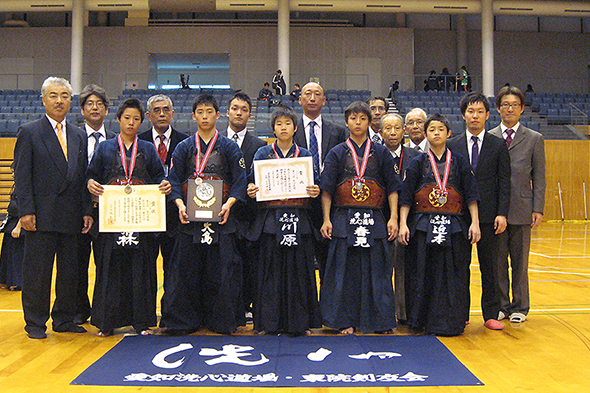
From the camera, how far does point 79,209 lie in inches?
147

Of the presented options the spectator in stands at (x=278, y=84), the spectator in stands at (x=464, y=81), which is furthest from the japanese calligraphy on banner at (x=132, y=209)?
the spectator in stands at (x=464, y=81)

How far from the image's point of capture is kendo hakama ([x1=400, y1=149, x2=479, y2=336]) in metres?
3.65

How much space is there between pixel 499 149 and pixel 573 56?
21139mm

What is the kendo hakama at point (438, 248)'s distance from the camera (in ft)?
12.0

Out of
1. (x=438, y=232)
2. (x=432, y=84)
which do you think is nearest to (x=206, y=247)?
(x=438, y=232)

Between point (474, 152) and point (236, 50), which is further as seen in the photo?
point (236, 50)

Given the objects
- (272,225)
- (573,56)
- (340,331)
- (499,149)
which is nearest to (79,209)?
(272,225)

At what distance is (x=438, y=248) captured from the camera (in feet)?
12.2

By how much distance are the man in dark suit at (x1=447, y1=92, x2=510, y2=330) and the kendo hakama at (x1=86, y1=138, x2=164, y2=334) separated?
8.06ft

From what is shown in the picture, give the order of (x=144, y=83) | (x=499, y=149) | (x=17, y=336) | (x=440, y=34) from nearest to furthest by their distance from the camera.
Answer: (x=17, y=336) → (x=499, y=149) → (x=144, y=83) → (x=440, y=34)

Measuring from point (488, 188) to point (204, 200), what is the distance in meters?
2.19

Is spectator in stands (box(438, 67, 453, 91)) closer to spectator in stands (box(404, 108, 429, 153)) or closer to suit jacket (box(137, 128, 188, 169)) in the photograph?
spectator in stands (box(404, 108, 429, 153))

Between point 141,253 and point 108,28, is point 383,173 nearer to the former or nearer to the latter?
point 141,253

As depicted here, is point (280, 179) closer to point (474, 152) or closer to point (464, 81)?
point (474, 152)
